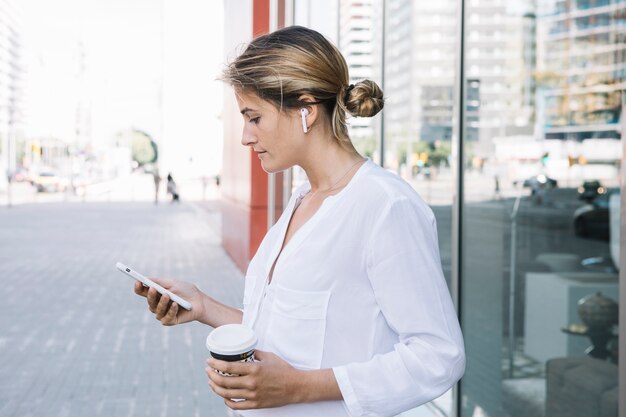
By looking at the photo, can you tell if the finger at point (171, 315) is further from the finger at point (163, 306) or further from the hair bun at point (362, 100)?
the hair bun at point (362, 100)

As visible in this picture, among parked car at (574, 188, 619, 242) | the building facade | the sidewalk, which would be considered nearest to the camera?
the building facade

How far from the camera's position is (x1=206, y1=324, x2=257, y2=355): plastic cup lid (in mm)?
1295

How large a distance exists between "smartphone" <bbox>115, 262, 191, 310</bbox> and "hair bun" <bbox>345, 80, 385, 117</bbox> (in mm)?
561

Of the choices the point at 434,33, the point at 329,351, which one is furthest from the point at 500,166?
the point at 329,351

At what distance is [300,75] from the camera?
149 cm

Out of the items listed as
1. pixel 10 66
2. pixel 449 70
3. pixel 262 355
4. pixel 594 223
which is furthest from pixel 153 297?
pixel 10 66

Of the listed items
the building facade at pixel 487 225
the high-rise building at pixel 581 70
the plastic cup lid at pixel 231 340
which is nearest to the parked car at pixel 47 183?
the building facade at pixel 487 225

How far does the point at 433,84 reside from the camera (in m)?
16.3

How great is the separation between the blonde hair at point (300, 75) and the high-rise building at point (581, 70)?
3245 centimetres

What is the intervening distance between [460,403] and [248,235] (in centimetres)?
645

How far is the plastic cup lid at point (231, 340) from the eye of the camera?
129cm

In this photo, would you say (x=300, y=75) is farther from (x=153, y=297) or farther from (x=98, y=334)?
(x=98, y=334)

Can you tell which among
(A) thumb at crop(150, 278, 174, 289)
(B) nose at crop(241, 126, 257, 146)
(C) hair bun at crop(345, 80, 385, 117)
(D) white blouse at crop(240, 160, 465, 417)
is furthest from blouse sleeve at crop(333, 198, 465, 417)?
(A) thumb at crop(150, 278, 174, 289)

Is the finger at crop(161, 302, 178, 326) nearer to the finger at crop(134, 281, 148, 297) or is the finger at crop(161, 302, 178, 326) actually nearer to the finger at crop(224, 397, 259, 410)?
the finger at crop(134, 281, 148, 297)
